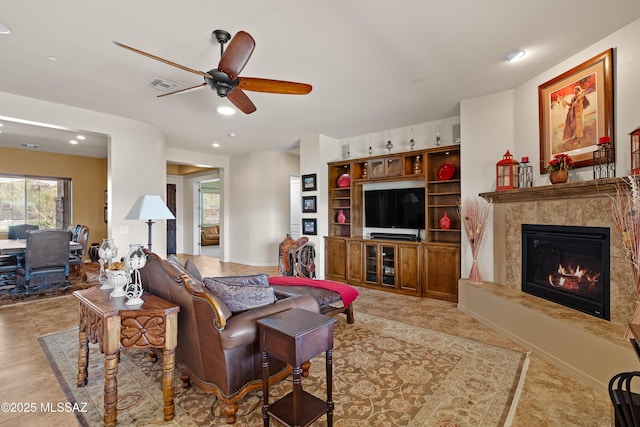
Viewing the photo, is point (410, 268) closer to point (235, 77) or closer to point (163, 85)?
point (235, 77)

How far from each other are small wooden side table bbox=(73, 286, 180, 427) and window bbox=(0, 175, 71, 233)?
296 inches

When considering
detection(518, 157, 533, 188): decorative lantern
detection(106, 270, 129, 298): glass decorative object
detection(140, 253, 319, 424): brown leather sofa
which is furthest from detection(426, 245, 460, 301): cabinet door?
detection(106, 270, 129, 298): glass decorative object

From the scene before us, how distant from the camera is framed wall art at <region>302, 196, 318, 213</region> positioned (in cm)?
580

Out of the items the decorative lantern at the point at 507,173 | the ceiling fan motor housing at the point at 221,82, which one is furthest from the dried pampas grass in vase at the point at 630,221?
the ceiling fan motor housing at the point at 221,82

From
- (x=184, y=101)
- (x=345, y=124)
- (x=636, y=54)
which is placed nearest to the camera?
(x=636, y=54)

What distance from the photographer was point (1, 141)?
6172 millimetres

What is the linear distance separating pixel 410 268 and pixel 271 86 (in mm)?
3468

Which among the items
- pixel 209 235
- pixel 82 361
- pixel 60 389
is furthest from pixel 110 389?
pixel 209 235

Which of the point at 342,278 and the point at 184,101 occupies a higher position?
the point at 184,101

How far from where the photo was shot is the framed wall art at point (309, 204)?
229 inches

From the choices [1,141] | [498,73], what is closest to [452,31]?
[498,73]

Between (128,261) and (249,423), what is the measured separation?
1343 mm

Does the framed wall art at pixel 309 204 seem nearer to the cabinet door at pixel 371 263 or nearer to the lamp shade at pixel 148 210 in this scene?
the cabinet door at pixel 371 263

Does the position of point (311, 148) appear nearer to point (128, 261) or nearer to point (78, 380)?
point (128, 261)
